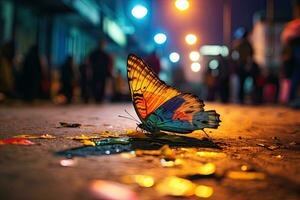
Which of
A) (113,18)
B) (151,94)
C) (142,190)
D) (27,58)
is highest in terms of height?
(113,18)

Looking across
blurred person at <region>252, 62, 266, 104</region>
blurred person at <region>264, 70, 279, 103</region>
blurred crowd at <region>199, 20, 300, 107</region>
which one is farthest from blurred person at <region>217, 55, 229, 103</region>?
blurred person at <region>264, 70, 279, 103</region>

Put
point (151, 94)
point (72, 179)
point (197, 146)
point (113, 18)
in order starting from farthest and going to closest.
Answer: point (113, 18), point (151, 94), point (197, 146), point (72, 179)

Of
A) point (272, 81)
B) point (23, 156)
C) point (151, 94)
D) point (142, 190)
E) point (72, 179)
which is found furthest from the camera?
point (272, 81)

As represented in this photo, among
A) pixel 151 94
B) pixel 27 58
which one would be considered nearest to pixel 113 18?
pixel 27 58

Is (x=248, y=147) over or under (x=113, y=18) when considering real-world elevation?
under

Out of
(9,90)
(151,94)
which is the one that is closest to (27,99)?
(9,90)

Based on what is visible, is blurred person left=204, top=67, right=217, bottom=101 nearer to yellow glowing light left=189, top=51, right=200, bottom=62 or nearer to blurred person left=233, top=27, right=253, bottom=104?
blurred person left=233, top=27, right=253, bottom=104

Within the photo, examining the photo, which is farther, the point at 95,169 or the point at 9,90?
the point at 9,90

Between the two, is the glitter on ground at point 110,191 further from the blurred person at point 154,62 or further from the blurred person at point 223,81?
the blurred person at point 223,81

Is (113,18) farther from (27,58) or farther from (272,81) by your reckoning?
(27,58)
